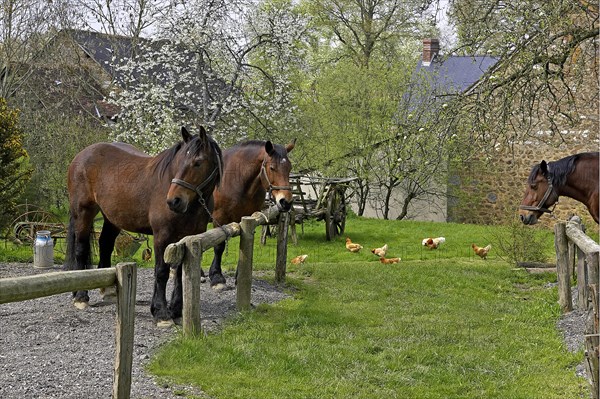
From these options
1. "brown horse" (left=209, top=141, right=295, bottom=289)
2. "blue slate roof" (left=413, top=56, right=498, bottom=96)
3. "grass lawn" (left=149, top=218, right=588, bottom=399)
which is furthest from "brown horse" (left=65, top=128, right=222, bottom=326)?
"blue slate roof" (left=413, top=56, right=498, bottom=96)

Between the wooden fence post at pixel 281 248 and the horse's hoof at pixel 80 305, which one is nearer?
the horse's hoof at pixel 80 305

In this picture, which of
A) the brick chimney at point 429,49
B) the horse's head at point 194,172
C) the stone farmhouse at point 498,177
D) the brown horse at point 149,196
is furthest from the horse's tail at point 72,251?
the brick chimney at point 429,49

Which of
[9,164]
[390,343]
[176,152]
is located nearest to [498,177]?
[9,164]

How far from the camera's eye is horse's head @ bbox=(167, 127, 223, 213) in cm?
764

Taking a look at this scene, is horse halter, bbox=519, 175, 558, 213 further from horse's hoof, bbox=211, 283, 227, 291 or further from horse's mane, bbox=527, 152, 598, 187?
horse's hoof, bbox=211, 283, 227, 291

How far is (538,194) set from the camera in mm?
9781

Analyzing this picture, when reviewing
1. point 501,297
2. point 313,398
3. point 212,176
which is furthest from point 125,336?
point 501,297

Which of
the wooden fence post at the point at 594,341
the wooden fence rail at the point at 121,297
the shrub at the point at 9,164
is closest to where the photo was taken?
the wooden fence post at the point at 594,341

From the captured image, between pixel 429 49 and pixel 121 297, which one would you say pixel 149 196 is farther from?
pixel 429 49

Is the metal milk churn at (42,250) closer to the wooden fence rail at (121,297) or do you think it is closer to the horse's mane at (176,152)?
the horse's mane at (176,152)

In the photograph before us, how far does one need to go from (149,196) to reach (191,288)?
155 centimetres

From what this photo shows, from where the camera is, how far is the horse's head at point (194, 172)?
7645mm

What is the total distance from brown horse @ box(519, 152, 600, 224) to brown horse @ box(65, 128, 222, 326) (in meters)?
4.21

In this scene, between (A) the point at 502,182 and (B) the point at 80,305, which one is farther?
(A) the point at 502,182
